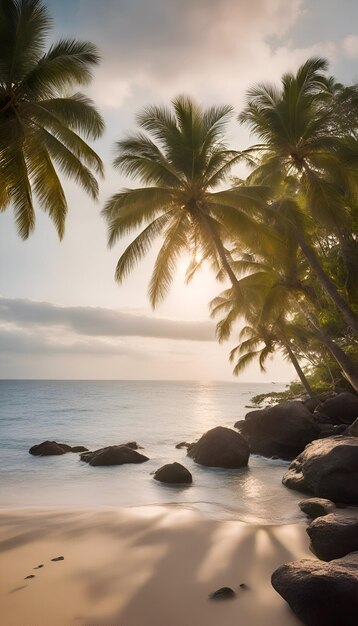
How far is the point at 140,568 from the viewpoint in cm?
590

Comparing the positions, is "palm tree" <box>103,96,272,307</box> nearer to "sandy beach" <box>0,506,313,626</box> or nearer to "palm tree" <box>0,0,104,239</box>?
"palm tree" <box>0,0,104,239</box>

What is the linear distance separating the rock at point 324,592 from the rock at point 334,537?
1.31 meters

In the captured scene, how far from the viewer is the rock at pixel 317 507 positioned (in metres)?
8.84

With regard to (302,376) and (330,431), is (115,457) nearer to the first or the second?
(330,431)

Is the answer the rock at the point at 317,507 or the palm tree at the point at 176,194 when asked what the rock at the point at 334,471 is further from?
the palm tree at the point at 176,194

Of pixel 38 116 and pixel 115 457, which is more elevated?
pixel 38 116

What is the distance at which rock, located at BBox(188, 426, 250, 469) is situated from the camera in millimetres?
16234

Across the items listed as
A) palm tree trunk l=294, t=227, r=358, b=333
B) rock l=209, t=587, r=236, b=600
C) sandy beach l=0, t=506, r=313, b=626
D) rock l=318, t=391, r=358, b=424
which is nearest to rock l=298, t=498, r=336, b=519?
sandy beach l=0, t=506, r=313, b=626

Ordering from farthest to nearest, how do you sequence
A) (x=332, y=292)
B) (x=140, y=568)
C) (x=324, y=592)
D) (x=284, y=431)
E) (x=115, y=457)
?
(x=284, y=431), (x=115, y=457), (x=332, y=292), (x=140, y=568), (x=324, y=592)

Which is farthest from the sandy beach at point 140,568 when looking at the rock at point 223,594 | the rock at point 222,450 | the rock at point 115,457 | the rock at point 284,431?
the rock at point 284,431

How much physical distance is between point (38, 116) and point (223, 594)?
1255 cm

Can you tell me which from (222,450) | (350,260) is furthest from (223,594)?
(350,260)

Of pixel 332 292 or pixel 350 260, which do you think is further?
pixel 350 260

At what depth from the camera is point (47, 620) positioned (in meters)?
4.57
